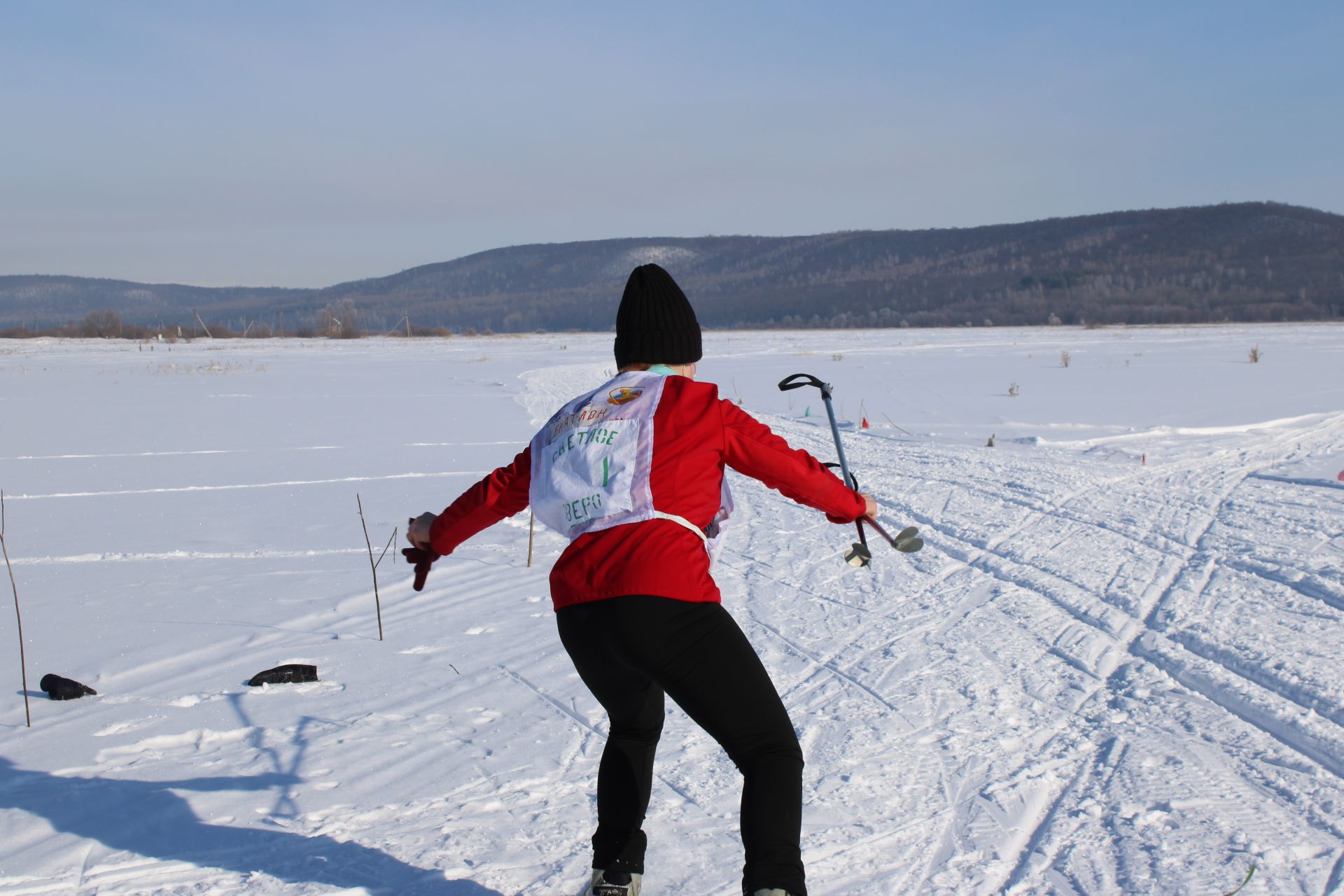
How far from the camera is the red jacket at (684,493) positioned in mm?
2121

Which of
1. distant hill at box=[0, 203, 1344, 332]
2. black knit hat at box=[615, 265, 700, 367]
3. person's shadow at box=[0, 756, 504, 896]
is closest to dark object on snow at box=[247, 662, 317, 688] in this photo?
person's shadow at box=[0, 756, 504, 896]

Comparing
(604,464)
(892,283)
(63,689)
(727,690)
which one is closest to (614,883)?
(727,690)

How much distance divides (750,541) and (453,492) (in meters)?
3.23

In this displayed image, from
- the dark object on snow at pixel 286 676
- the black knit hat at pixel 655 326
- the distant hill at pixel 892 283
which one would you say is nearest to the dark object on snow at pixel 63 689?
the dark object on snow at pixel 286 676

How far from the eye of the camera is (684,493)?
7.07ft

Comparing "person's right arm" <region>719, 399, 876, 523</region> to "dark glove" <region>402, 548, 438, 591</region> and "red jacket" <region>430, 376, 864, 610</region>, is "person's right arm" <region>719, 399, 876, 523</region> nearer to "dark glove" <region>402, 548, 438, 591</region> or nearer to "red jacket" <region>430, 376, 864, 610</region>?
"red jacket" <region>430, 376, 864, 610</region>

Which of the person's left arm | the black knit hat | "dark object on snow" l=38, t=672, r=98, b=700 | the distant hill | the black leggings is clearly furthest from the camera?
the distant hill

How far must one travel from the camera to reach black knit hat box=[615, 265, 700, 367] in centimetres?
234

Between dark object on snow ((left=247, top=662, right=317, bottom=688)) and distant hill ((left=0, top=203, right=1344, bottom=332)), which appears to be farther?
distant hill ((left=0, top=203, right=1344, bottom=332))

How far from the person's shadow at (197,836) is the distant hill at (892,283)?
293ft

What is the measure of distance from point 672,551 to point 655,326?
1.71 ft

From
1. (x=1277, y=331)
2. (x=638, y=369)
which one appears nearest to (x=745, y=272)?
(x=1277, y=331)

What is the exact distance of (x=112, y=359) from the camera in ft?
96.9

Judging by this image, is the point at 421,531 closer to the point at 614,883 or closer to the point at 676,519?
the point at 676,519
